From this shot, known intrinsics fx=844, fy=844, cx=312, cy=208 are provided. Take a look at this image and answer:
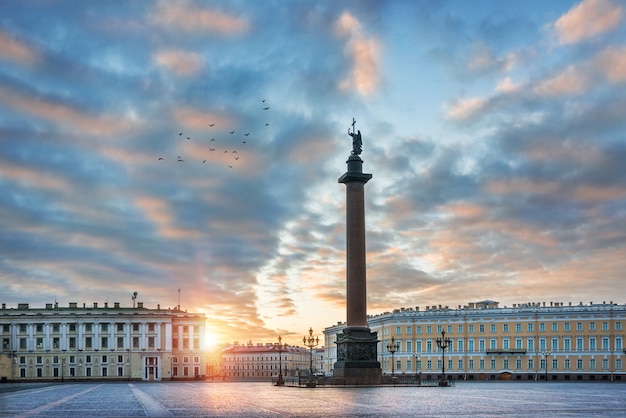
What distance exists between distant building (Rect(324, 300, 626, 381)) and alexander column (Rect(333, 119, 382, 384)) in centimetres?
5947

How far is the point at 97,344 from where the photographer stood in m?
144

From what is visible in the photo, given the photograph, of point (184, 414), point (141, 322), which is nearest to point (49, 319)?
point (141, 322)

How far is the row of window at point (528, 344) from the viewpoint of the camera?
4825 inches

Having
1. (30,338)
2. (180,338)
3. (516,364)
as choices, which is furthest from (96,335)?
(516,364)

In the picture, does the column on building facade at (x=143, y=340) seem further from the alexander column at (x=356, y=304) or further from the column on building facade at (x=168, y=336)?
the alexander column at (x=356, y=304)

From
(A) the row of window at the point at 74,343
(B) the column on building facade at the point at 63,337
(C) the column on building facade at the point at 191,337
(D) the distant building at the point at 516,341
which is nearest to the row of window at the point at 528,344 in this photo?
(D) the distant building at the point at 516,341

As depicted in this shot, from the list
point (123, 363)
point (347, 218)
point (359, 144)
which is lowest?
point (123, 363)

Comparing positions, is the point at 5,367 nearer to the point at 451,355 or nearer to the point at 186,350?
the point at 186,350

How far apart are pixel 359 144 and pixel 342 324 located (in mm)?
107041

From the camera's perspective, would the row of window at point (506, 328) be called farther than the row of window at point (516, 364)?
Yes

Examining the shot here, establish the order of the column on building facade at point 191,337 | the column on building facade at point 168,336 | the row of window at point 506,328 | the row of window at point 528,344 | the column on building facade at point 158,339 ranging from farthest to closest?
the column on building facade at point 191,337 → the column on building facade at point 158,339 → the column on building facade at point 168,336 → the row of window at point 506,328 → the row of window at point 528,344

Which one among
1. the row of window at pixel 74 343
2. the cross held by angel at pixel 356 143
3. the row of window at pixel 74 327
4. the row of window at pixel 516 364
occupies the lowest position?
the row of window at pixel 516 364

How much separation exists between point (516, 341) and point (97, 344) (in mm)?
69710

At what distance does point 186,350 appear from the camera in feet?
482
